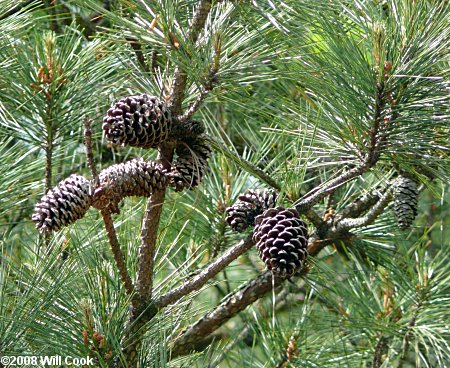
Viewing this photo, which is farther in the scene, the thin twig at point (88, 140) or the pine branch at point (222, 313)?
the pine branch at point (222, 313)

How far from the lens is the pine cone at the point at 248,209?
136 centimetres

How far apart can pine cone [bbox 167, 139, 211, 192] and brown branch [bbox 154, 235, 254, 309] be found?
11 cm

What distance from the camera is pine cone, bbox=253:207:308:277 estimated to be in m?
1.22

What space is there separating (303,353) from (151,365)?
22.6 inches

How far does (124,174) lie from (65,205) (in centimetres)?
9

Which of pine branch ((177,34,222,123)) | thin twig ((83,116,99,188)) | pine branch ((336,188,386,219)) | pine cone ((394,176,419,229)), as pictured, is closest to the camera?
thin twig ((83,116,99,188))

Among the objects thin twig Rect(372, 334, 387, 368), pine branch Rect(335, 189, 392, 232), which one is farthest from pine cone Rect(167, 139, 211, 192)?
thin twig Rect(372, 334, 387, 368)

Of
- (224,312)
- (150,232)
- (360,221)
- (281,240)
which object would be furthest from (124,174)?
(224,312)

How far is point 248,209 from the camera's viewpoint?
53.4 inches

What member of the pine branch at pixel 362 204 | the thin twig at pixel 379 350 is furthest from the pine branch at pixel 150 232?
the thin twig at pixel 379 350

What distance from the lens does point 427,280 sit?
Result: 171 cm

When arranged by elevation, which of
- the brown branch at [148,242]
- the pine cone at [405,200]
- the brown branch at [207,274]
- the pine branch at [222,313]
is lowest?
the pine branch at [222,313]

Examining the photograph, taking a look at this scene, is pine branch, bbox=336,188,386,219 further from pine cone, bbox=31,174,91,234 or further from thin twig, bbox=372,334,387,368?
pine cone, bbox=31,174,91,234

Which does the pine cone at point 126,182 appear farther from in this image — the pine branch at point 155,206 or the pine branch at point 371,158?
the pine branch at point 371,158
